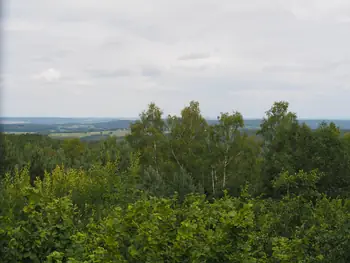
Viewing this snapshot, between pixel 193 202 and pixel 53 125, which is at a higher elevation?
pixel 53 125

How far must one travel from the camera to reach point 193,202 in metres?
6.55

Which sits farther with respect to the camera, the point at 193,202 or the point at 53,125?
the point at 53,125

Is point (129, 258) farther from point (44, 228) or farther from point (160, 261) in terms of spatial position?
point (44, 228)

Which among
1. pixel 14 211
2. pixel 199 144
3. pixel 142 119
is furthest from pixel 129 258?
pixel 142 119

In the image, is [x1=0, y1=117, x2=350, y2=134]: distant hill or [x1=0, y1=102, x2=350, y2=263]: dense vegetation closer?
[x1=0, y1=102, x2=350, y2=263]: dense vegetation

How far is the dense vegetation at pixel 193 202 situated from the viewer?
547 cm

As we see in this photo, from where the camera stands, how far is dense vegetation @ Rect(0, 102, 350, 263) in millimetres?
5469

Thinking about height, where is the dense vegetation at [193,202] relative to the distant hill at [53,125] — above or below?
below

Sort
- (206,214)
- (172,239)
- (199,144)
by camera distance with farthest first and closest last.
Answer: (199,144), (206,214), (172,239)

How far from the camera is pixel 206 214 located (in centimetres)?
616

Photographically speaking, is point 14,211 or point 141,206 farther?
point 14,211

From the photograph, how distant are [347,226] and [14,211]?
5.37 m

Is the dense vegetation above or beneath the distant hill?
beneath

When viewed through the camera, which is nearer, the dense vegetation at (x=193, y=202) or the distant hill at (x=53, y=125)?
the dense vegetation at (x=193, y=202)
